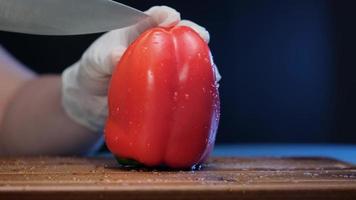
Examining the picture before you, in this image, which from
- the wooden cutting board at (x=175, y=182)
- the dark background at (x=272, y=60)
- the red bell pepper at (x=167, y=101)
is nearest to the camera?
the wooden cutting board at (x=175, y=182)

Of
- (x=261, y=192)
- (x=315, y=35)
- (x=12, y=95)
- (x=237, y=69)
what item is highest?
(x=315, y=35)

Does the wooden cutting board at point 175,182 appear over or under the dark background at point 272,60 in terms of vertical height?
under

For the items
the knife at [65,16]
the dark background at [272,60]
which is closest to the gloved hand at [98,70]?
the knife at [65,16]

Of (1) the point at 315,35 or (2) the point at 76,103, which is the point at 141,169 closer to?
(2) the point at 76,103

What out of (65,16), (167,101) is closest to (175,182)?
(167,101)

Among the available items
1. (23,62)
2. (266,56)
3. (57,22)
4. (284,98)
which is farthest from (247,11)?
(57,22)

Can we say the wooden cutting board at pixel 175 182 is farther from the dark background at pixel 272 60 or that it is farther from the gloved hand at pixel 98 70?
the dark background at pixel 272 60

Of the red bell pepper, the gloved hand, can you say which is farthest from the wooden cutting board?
the gloved hand
